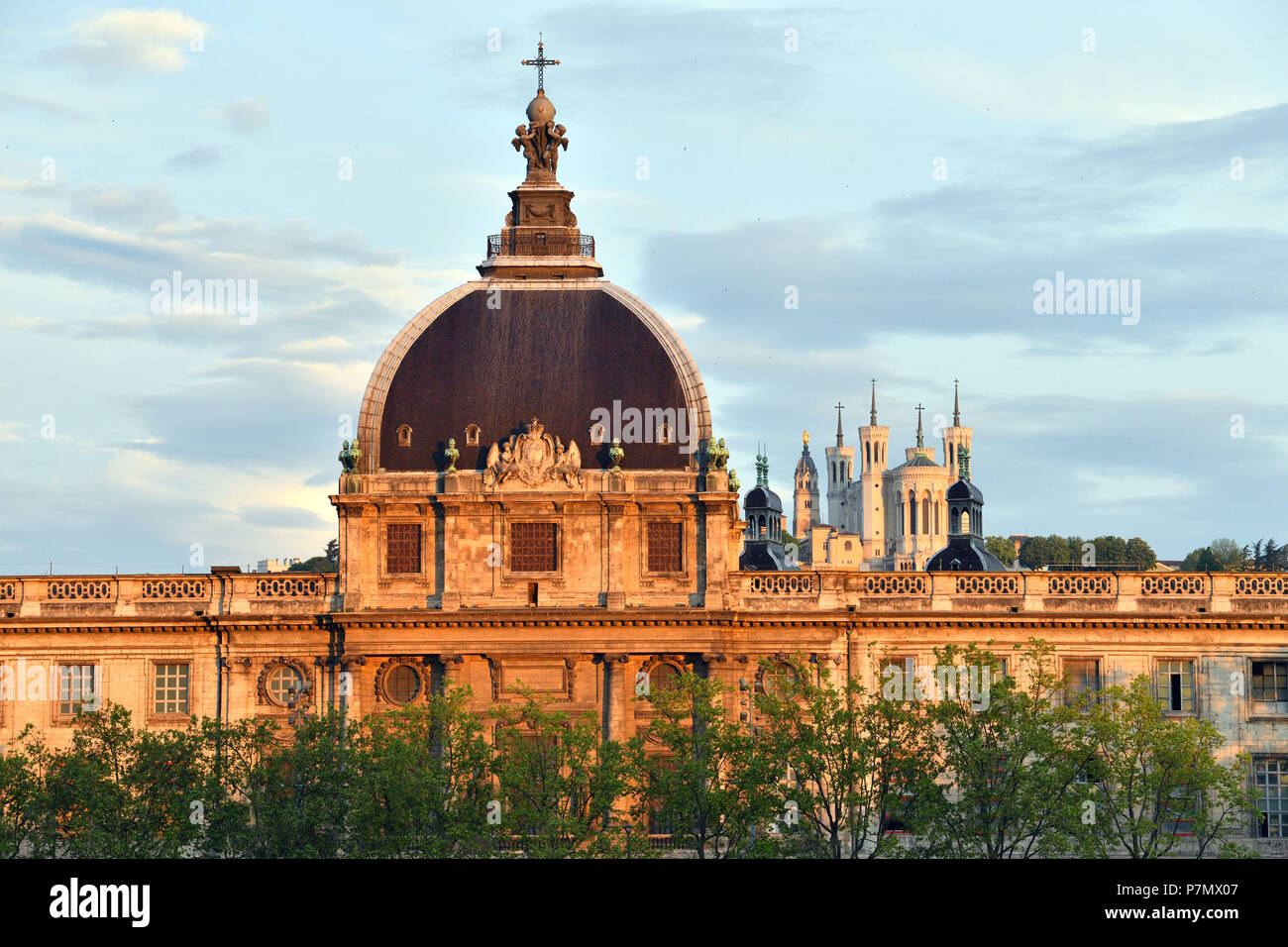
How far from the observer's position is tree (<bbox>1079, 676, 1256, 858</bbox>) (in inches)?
3027

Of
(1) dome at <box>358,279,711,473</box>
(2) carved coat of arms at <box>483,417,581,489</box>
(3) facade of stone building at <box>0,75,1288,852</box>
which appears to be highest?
(1) dome at <box>358,279,711,473</box>

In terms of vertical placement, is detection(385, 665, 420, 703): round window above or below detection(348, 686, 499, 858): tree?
above

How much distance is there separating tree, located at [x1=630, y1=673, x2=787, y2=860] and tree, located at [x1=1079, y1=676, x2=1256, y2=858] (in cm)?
1095

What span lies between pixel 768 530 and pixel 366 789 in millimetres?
76221

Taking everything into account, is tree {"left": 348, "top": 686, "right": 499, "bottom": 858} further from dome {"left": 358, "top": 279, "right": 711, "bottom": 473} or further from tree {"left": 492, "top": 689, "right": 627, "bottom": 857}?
dome {"left": 358, "top": 279, "right": 711, "bottom": 473}

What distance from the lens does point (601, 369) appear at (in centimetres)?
9181

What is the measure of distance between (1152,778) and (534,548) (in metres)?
25.9

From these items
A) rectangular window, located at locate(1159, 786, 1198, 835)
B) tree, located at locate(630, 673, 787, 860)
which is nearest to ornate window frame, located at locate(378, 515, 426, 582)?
tree, located at locate(630, 673, 787, 860)

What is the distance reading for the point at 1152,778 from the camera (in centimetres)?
7788

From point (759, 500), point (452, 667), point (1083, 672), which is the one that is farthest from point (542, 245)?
point (759, 500)

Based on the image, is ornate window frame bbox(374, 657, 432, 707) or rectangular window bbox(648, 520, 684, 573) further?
rectangular window bbox(648, 520, 684, 573)
